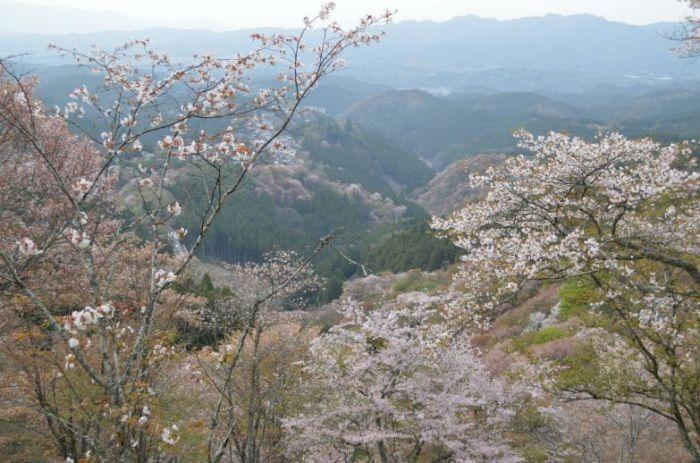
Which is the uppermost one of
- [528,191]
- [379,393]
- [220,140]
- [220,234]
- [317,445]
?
[220,140]

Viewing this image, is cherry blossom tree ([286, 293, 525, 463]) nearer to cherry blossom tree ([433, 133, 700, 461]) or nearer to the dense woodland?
the dense woodland

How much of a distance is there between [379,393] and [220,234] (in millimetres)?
104556

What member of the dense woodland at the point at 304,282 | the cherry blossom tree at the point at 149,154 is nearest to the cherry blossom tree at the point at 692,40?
the dense woodland at the point at 304,282

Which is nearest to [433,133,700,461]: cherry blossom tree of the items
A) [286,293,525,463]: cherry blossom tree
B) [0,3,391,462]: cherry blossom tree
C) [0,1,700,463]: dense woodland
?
[0,1,700,463]: dense woodland

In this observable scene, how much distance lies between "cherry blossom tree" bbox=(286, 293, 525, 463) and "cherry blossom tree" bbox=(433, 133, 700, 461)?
221 centimetres

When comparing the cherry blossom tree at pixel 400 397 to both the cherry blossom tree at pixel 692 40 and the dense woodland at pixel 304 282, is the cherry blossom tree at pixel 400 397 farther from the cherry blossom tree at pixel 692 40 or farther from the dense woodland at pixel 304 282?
the cherry blossom tree at pixel 692 40

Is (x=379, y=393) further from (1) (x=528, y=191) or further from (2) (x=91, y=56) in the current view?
(2) (x=91, y=56)

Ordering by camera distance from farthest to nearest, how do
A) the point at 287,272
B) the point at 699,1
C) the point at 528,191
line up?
the point at 287,272
the point at 528,191
the point at 699,1

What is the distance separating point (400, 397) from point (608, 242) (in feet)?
19.6

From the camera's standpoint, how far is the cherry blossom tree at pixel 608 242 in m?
8.55

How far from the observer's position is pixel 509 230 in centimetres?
1034

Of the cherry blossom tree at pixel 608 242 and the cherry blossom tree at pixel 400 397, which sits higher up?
the cherry blossom tree at pixel 608 242

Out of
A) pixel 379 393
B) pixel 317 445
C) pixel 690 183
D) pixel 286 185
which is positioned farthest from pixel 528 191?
pixel 286 185

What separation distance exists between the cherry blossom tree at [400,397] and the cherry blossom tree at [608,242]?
2.21 metres
